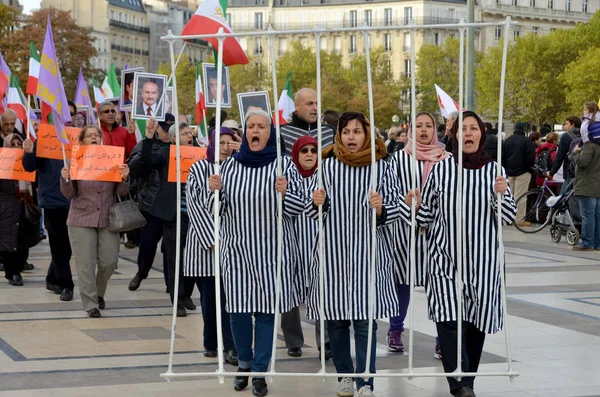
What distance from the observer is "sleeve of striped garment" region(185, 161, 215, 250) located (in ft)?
29.3

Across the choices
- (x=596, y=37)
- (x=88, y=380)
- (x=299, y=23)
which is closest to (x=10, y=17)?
(x=596, y=37)

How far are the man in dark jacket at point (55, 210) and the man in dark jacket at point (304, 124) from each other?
Answer: 138 inches

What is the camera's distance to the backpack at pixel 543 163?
916 inches

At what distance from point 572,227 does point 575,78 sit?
196 feet

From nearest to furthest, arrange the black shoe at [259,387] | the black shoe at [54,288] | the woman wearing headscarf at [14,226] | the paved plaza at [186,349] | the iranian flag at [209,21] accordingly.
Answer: the black shoe at [259,387], the paved plaza at [186,349], the iranian flag at [209,21], the black shoe at [54,288], the woman wearing headscarf at [14,226]

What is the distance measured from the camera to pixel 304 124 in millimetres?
9875

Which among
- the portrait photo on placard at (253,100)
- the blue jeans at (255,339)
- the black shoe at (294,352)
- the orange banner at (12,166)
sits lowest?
the black shoe at (294,352)

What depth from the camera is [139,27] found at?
137000 mm

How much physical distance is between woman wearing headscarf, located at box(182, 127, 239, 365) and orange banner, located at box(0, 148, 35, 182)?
14.2 ft

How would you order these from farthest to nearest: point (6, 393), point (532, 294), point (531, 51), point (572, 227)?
1. point (531, 51)
2. point (572, 227)
3. point (532, 294)
4. point (6, 393)

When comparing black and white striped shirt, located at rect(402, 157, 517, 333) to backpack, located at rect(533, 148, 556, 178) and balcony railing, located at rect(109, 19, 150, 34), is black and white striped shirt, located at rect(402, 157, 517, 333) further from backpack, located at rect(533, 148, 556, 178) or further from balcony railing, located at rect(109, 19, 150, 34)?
balcony railing, located at rect(109, 19, 150, 34)

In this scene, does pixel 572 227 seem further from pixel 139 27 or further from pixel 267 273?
pixel 139 27

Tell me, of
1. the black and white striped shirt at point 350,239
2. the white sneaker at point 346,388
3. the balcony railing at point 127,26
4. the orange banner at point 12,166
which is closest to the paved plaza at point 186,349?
the white sneaker at point 346,388

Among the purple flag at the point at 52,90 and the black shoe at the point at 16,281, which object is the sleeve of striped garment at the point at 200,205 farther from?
the black shoe at the point at 16,281
